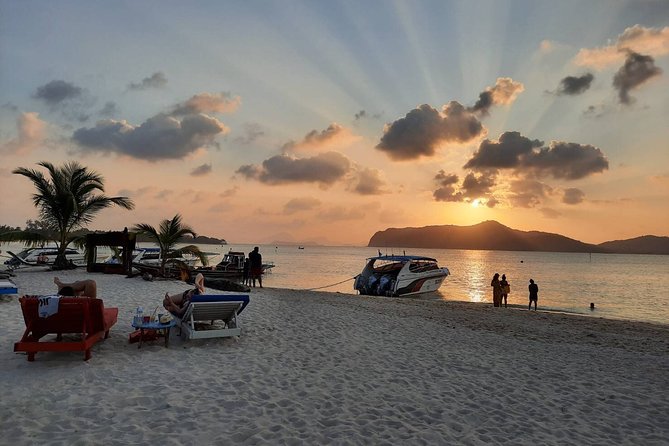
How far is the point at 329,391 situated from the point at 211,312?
379 cm

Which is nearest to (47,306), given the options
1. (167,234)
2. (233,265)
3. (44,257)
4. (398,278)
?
(167,234)

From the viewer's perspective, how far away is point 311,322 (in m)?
12.0

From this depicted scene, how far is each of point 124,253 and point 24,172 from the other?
7.53 metres

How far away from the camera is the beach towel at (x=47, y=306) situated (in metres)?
6.58

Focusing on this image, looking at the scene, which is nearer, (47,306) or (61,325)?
(47,306)

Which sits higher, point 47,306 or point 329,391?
point 47,306

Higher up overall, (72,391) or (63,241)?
(63,241)

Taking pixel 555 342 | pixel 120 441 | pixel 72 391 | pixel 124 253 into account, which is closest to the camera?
pixel 120 441

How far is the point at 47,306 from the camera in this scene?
663 centimetres

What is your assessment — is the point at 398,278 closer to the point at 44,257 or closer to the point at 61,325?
the point at 61,325

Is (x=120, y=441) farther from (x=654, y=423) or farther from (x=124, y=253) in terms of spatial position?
(x=124, y=253)

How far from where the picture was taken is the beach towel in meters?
6.58

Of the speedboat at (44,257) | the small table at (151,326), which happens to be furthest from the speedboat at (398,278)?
the speedboat at (44,257)

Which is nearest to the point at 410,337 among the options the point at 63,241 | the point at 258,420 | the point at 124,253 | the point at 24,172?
the point at 258,420
